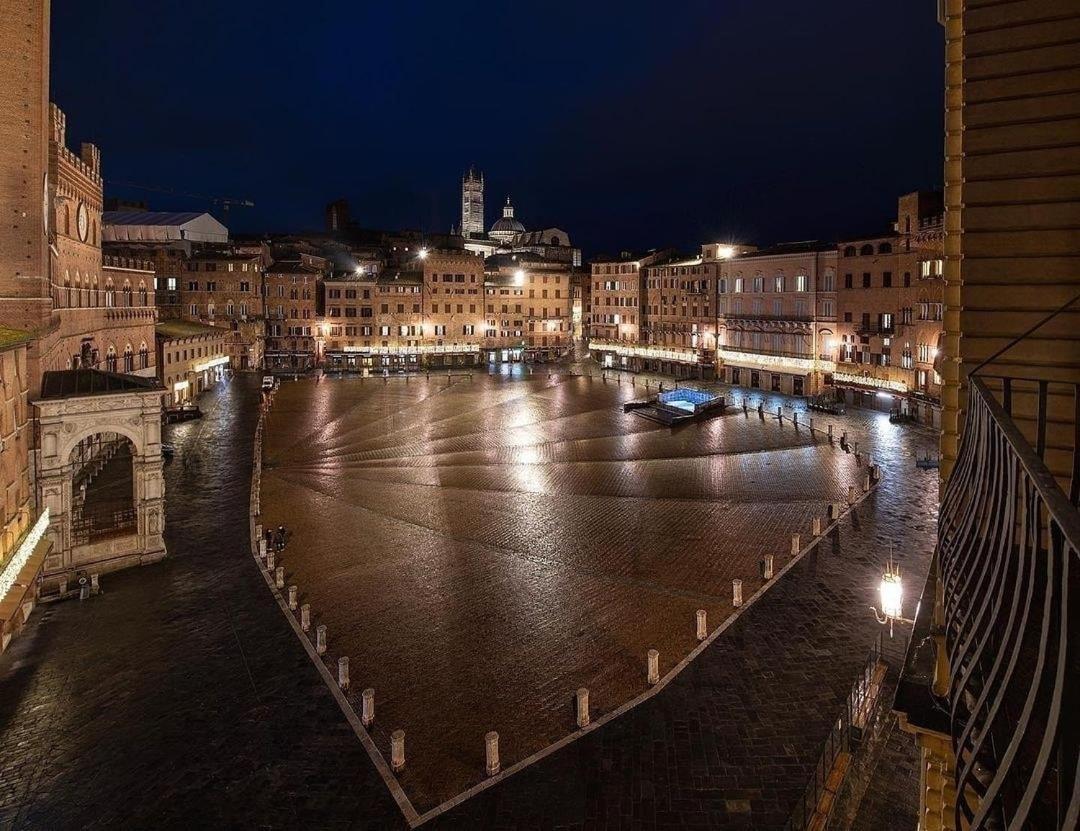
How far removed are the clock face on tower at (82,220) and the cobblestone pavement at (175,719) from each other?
22978 mm

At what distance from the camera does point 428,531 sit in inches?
1074

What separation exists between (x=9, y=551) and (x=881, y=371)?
55613mm

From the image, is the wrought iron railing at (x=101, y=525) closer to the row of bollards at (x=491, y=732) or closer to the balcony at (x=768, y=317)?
the row of bollards at (x=491, y=732)

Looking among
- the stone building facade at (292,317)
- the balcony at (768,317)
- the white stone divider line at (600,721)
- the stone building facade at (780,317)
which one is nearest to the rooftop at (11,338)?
the white stone divider line at (600,721)

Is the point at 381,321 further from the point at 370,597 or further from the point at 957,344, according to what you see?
the point at 957,344

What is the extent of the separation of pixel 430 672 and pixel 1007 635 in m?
14.3

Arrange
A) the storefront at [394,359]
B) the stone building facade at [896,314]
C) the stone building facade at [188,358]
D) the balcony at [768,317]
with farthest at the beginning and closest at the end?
the storefront at [394,359], the balcony at [768,317], the stone building facade at [188,358], the stone building facade at [896,314]

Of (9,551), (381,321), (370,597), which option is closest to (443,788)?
(370,597)

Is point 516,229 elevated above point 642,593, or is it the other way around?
point 516,229

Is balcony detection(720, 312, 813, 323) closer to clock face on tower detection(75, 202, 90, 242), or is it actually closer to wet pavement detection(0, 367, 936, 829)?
wet pavement detection(0, 367, 936, 829)

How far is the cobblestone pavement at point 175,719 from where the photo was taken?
40.0 feet

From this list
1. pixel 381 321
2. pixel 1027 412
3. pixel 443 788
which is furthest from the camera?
pixel 381 321

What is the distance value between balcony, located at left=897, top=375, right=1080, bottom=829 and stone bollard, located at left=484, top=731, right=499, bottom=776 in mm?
7070

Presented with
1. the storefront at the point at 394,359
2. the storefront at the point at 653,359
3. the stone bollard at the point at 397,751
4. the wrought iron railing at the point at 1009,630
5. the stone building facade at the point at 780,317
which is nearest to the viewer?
the wrought iron railing at the point at 1009,630
